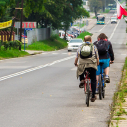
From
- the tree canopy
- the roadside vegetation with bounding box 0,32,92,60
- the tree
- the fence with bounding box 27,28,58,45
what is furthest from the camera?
the tree

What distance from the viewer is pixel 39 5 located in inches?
1287

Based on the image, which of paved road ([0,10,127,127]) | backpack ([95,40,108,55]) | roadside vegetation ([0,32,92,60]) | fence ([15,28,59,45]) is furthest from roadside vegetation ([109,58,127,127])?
fence ([15,28,59,45])

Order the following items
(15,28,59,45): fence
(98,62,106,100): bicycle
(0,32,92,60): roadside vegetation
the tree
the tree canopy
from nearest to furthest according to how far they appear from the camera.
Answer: (98,62,106,100): bicycle < (0,32,92,60): roadside vegetation < (15,28,59,45): fence < the tree canopy < the tree

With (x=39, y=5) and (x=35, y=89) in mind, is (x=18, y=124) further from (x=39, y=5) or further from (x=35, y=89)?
(x=39, y=5)

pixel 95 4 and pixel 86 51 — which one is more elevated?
pixel 95 4

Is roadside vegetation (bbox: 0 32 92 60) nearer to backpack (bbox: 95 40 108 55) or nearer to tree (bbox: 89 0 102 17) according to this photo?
backpack (bbox: 95 40 108 55)

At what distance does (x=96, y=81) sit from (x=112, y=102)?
2.22ft

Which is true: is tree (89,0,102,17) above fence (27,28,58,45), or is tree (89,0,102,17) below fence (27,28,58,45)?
above

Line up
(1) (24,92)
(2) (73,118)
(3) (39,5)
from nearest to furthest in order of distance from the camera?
1. (2) (73,118)
2. (1) (24,92)
3. (3) (39,5)

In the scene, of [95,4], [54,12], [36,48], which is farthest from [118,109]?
[95,4]

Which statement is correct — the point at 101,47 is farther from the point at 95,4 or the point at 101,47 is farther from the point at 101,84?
the point at 95,4

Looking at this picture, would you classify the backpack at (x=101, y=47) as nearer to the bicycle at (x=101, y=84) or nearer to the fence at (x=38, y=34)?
the bicycle at (x=101, y=84)

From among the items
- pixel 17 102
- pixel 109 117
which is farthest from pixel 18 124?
pixel 17 102

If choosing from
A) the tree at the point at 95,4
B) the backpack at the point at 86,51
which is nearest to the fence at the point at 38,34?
the backpack at the point at 86,51
